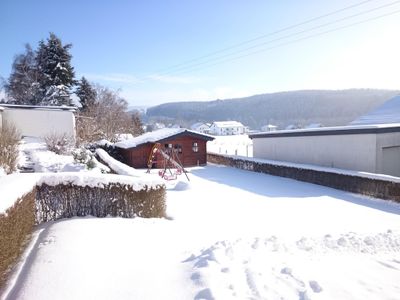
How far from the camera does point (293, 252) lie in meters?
5.38

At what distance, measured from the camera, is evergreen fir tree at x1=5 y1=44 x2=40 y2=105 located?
39.3m

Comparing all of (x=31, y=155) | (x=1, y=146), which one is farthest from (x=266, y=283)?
(x=31, y=155)

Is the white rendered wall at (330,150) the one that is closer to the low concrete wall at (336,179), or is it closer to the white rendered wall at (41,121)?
the low concrete wall at (336,179)

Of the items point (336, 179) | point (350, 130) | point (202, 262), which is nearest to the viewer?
point (202, 262)

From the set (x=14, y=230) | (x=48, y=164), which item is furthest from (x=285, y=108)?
(x=14, y=230)

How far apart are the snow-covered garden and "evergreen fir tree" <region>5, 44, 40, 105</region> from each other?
38443mm

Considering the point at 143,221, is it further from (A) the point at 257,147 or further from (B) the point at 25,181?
(A) the point at 257,147

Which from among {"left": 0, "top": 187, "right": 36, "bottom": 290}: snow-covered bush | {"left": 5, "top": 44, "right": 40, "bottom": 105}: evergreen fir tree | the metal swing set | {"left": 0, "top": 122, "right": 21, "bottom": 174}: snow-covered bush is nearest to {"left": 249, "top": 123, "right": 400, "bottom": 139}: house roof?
the metal swing set

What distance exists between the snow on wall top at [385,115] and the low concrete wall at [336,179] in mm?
9301

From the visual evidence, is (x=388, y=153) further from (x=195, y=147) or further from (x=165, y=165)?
(x=195, y=147)

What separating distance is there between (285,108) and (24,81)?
10659 centimetres

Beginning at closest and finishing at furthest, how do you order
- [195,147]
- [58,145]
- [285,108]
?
[58,145] → [195,147] → [285,108]

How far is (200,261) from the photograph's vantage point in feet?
15.7

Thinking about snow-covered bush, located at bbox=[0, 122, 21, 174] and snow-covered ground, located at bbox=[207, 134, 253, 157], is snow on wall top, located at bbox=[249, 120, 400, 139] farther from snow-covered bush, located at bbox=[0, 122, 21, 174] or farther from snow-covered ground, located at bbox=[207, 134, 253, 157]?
snow-covered bush, located at bbox=[0, 122, 21, 174]
